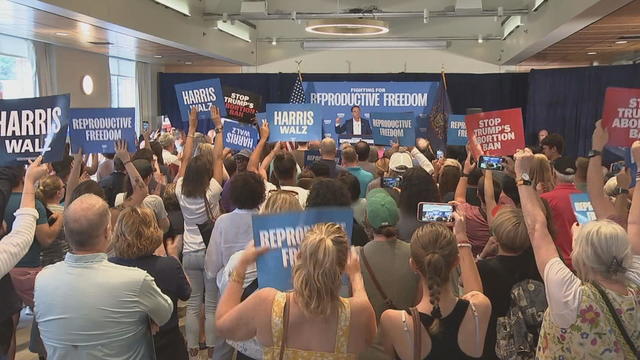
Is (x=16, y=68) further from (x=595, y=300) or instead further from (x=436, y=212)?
(x=595, y=300)

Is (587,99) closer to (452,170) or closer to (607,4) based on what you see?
(607,4)

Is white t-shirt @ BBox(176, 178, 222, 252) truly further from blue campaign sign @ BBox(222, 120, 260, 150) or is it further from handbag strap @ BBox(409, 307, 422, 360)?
handbag strap @ BBox(409, 307, 422, 360)

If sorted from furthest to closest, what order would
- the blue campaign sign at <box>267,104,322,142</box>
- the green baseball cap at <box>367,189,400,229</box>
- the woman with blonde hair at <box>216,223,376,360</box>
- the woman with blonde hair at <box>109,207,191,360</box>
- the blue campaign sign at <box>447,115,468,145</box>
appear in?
the blue campaign sign at <box>447,115,468,145</box>
the blue campaign sign at <box>267,104,322,142</box>
the green baseball cap at <box>367,189,400,229</box>
the woman with blonde hair at <box>109,207,191,360</box>
the woman with blonde hair at <box>216,223,376,360</box>

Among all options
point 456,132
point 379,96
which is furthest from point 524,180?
point 379,96

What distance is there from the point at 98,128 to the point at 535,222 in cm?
402

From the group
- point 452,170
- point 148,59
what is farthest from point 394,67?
point 452,170

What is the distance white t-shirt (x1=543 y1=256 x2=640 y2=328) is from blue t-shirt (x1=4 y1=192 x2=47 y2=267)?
2939mm

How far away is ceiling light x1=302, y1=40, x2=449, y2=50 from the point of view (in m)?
15.6

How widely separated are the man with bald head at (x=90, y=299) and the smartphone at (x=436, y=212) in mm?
1182

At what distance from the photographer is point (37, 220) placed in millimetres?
3809

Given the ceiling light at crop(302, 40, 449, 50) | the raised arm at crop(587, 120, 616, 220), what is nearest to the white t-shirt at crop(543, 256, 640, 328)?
the raised arm at crop(587, 120, 616, 220)

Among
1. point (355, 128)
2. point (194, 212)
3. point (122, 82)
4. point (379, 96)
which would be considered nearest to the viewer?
point (194, 212)

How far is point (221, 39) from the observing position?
43.9ft

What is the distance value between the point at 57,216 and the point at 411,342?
280 centimetres
